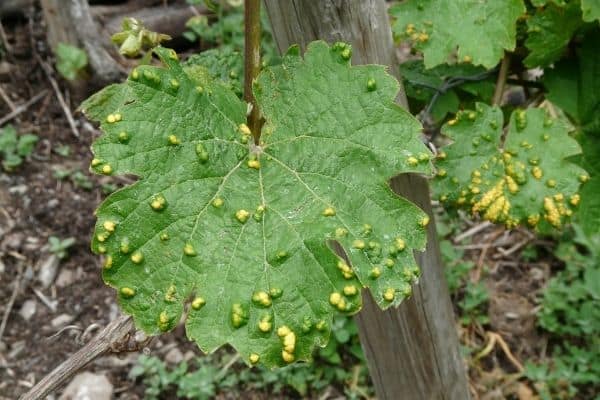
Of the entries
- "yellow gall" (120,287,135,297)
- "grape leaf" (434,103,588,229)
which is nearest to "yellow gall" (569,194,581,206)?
"grape leaf" (434,103,588,229)

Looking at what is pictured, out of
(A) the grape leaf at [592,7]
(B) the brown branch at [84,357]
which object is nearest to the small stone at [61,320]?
(B) the brown branch at [84,357]

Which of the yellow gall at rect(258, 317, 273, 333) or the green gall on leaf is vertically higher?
the green gall on leaf

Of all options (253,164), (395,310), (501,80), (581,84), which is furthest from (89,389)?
(581,84)

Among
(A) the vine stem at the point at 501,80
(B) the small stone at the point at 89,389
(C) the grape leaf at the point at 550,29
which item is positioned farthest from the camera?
(B) the small stone at the point at 89,389

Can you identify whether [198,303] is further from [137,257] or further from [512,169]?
[512,169]

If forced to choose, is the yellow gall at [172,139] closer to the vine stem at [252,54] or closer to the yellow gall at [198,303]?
the vine stem at [252,54]

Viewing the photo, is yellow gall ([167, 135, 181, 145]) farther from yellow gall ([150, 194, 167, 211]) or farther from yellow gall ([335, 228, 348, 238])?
yellow gall ([335, 228, 348, 238])

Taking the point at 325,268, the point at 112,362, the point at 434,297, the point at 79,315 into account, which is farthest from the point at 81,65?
the point at 325,268
